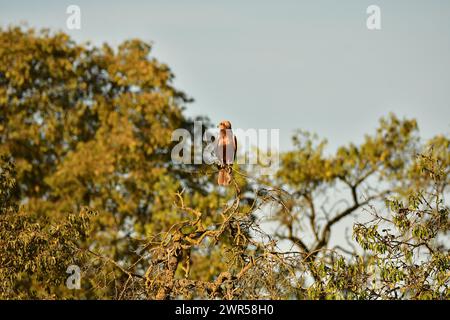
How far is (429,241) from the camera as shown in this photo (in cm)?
1035

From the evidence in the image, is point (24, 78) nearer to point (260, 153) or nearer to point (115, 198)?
point (115, 198)

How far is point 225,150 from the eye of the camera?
1268 centimetres

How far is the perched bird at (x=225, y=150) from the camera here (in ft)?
38.9

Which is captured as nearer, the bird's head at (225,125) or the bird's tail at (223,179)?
the bird's tail at (223,179)

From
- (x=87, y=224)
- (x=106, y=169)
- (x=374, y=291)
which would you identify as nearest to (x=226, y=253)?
(x=374, y=291)

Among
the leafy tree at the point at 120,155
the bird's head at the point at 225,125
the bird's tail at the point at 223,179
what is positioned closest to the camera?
the bird's tail at the point at 223,179

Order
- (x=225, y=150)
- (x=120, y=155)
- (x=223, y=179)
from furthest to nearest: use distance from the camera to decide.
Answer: (x=120, y=155) → (x=225, y=150) → (x=223, y=179)

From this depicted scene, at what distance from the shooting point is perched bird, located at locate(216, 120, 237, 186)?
11.9m

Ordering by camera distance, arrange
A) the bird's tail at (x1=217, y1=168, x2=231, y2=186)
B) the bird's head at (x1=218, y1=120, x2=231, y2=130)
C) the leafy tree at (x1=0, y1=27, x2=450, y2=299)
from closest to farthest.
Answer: the bird's tail at (x1=217, y1=168, x2=231, y2=186), the bird's head at (x1=218, y1=120, x2=231, y2=130), the leafy tree at (x1=0, y1=27, x2=450, y2=299)

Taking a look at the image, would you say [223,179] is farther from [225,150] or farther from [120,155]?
[120,155]

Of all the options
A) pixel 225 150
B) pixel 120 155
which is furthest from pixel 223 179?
pixel 120 155
